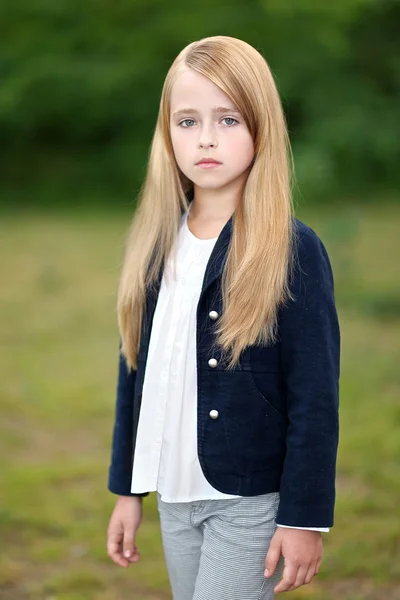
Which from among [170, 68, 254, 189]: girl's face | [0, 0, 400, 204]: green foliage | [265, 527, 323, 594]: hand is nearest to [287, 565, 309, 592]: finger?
[265, 527, 323, 594]: hand

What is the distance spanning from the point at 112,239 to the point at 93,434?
6.38 meters

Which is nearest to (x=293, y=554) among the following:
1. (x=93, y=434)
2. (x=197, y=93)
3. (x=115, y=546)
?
(x=115, y=546)

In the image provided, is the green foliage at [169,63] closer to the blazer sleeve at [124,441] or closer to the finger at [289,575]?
the blazer sleeve at [124,441]

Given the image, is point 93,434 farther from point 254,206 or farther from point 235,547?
point 254,206

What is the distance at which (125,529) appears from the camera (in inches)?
82.5

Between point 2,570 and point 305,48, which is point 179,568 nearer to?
point 2,570

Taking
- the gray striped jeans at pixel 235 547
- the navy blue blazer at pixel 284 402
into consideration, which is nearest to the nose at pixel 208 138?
the navy blue blazer at pixel 284 402

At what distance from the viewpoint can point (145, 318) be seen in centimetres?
200

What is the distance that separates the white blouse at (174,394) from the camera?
188 centimetres

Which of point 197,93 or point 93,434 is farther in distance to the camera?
point 93,434

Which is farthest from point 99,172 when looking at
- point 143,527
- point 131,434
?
point 131,434

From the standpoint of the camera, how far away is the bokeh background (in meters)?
3.49

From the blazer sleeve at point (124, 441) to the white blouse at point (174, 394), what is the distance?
12 cm

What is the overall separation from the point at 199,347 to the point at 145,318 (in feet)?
0.65
